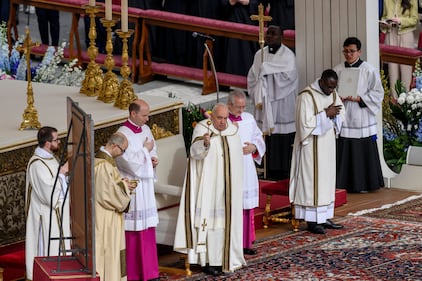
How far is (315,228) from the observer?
1444 centimetres

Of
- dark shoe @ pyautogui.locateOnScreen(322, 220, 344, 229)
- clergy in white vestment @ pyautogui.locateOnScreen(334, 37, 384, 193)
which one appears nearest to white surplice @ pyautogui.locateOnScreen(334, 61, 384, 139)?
clergy in white vestment @ pyautogui.locateOnScreen(334, 37, 384, 193)

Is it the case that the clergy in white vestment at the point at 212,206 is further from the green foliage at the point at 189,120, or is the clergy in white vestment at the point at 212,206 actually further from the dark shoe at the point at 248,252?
the green foliage at the point at 189,120

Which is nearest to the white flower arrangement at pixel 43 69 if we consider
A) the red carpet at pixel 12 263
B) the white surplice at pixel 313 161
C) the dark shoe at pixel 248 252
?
the white surplice at pixel 313 161

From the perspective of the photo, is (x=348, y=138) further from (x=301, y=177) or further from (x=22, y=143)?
(x=22, y=143)

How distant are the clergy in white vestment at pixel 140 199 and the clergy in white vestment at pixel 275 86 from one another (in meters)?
3.46

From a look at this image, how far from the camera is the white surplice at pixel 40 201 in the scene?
40.1 ft

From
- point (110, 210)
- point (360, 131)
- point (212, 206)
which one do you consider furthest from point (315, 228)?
point (110, 210)

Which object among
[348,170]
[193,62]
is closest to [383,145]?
[348,170]

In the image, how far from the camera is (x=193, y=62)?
20.0 metres

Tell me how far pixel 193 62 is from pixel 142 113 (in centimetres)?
726

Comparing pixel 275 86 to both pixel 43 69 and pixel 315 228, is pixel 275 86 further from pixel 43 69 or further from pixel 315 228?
pixel 43 69

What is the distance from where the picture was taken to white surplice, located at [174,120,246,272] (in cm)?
1312

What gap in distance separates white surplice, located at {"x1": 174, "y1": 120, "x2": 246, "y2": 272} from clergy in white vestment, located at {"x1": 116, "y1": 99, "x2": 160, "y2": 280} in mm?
358

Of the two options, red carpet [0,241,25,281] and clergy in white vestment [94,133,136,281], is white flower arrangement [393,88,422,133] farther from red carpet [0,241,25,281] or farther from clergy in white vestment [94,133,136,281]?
red carpet [0,241,25,281]
